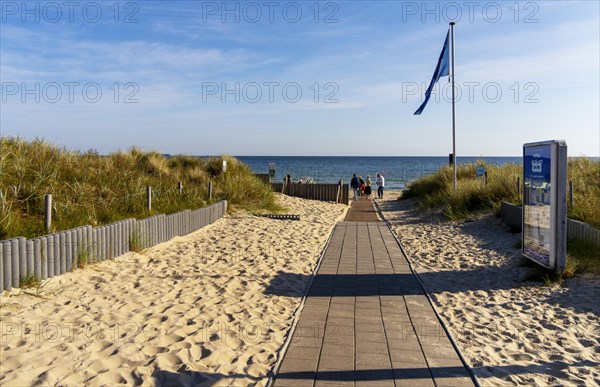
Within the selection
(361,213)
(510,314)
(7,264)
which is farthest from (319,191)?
(7,264)

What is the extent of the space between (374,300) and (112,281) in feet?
12.9

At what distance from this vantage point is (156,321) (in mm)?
6051

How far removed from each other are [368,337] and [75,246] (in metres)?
4.84

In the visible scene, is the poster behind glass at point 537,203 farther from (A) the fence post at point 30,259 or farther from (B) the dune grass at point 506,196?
(A) the fence post at point 30,259

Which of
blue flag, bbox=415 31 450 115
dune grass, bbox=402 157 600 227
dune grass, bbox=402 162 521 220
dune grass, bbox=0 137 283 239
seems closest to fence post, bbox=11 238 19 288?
dune grass, bbox=0 137 283 239

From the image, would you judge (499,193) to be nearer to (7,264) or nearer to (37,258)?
(37,258)

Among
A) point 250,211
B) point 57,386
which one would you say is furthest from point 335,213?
point 57,386

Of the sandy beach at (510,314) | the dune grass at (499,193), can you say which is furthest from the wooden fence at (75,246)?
the dune grass at (499,193)

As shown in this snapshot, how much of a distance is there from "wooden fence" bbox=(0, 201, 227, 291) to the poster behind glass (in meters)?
7.30

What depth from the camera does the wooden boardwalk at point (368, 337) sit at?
15.3 ft

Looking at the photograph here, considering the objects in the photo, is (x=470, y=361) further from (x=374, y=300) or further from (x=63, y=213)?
(x=63, y=213)

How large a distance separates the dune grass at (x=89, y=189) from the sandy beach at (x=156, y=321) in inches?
59.3

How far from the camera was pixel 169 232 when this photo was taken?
1155 cm

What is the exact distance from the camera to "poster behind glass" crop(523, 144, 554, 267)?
825cm
